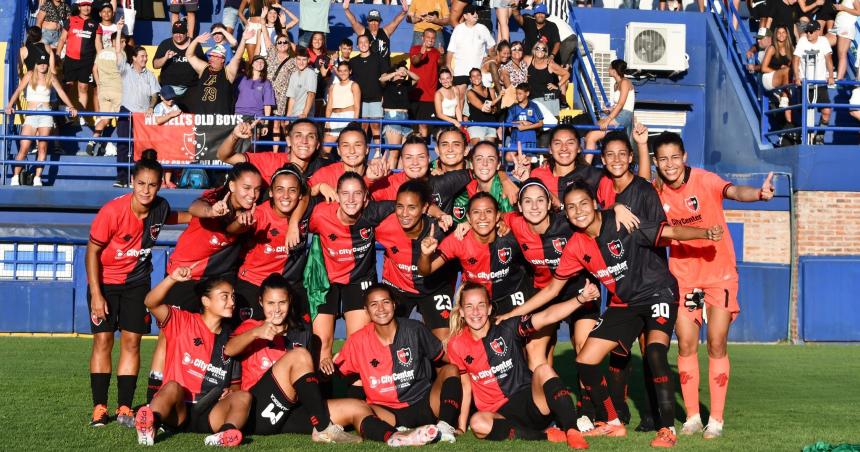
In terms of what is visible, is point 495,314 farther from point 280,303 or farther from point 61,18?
point 61,18

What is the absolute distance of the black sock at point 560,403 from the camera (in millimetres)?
7537

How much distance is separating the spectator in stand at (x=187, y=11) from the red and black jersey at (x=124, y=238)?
9714mm

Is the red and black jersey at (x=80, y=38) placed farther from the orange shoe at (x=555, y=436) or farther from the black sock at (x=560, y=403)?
the orange shoe at (x=555, y=436)

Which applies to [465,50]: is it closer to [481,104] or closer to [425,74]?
[425,74]

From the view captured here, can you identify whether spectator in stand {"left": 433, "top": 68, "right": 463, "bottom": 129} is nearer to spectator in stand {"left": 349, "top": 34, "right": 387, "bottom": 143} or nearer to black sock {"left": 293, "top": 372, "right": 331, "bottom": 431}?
spectator in stand {"left": 349, "top": 34, "right": 387, "bottom": 143}

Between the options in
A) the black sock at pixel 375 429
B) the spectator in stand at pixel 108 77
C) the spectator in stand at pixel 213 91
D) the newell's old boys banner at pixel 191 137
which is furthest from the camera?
the spectator in stand at pixel 108 77

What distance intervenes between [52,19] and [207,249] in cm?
1028

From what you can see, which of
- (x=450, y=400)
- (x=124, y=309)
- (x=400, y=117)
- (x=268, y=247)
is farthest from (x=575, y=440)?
(x=400, y=117)

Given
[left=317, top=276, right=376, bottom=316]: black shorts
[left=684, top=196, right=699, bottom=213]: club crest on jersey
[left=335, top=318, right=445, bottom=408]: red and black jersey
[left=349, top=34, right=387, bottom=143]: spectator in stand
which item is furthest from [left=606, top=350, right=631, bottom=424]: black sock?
[left=349, top=34, right=387, bottom=143]: spectator in stand

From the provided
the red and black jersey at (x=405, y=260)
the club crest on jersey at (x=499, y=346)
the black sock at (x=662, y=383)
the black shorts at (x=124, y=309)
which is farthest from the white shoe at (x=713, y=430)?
the black shorts at (x=124, y=309)

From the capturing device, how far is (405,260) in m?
8.95

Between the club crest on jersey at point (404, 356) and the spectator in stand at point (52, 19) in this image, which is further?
the spectator in stand at point (52, 19)

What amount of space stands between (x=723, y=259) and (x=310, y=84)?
900 cm

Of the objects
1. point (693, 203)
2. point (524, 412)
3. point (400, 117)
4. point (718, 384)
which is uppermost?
point (400, 117)
